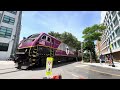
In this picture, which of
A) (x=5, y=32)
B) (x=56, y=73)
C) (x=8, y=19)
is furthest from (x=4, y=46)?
(x=56, y=73)

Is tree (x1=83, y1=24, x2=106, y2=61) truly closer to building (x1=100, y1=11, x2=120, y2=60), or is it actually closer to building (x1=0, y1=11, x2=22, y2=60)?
building (x1=100, y1=11, x2=120, y2=60)

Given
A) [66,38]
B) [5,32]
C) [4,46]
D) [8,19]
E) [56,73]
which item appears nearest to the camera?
[56,73]

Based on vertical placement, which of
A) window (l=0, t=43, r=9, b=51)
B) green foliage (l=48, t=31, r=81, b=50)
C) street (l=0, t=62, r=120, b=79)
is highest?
green foliage (l=48, t=31, r=81, b=50)

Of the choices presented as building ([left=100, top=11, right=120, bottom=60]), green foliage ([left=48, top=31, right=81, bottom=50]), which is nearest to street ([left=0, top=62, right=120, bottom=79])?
building ([left=100, top=11, right=120, bottom=60])

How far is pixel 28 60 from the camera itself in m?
9.58

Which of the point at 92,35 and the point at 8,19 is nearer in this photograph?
the point at 8,19

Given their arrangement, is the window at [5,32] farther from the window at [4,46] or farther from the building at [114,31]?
the building at [114,31]

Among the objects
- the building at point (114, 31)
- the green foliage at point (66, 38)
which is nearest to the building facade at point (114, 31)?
the building at point (114, 31)

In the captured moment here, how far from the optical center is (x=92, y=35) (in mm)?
28109

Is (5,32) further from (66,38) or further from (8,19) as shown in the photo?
(66,38)

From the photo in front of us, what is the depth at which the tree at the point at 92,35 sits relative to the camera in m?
28.2

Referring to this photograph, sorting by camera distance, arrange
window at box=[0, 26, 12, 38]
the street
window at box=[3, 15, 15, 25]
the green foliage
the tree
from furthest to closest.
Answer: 1. the green foliage
2. the tree
3. window at box=[3, 15, 15, 25]
4. window at box=[0, 26, 12, 38]
5. the street

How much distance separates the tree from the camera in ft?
92.5

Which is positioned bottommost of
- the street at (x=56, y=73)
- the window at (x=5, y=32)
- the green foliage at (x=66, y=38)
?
the street at (x=56, y=73)
